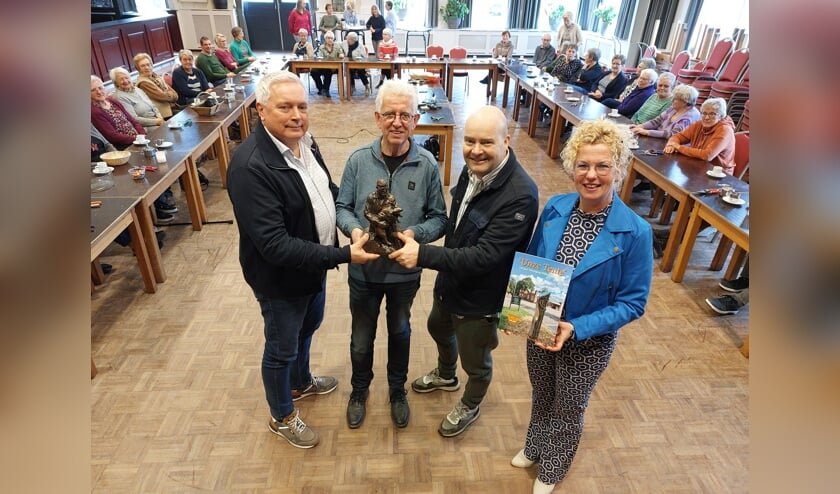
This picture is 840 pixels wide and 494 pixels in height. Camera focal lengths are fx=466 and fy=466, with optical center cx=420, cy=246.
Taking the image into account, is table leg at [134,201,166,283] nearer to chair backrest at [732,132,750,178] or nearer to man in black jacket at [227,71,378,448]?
man in black jacket at [227,71,378,448]

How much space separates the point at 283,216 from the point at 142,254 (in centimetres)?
213

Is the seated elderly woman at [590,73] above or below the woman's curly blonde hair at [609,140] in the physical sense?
below

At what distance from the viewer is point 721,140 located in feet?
12.5

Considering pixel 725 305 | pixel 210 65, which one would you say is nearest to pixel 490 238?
pixel 725 305

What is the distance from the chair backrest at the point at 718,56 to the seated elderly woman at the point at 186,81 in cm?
763

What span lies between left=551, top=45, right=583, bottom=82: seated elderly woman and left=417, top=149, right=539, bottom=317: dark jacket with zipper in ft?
22.9

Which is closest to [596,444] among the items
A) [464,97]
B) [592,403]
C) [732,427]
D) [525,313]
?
[592,403]

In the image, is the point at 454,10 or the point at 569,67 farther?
the point at 454,10

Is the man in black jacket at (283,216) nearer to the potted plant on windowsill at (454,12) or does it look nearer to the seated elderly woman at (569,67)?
the seated elderly woman at (569,67)

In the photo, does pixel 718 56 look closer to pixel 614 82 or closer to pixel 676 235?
pixel 614 82

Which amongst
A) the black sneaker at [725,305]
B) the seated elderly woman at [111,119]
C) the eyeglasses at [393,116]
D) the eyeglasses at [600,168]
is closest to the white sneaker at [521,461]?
the eyeglasses at [600,168]

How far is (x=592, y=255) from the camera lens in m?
1.56

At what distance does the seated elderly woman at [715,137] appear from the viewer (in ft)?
12.5
